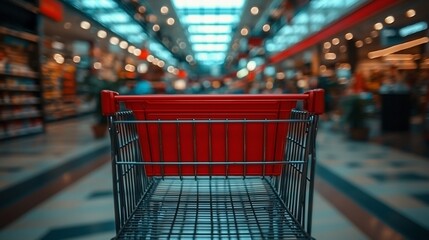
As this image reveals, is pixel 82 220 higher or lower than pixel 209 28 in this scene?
lower

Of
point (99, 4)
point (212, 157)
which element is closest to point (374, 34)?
point (99, 4)

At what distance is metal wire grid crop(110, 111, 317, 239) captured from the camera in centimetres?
120

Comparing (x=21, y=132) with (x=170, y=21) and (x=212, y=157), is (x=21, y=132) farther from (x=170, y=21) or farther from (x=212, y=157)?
(x=170, y=21)

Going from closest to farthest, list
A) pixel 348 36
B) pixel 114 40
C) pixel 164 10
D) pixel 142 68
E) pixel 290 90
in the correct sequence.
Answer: pixel 348 36 < pixel 290 90 < pixel 114 40 < pixel 164 10 < pixel 142 68

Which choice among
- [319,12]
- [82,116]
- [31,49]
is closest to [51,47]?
[82,116]

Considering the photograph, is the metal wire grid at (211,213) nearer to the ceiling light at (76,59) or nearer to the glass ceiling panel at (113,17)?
the glass ceiling panel at (113,17)

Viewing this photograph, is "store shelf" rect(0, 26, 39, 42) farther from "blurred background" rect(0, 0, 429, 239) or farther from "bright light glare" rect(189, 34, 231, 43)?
"bright light glare" rect(189, 34, 231, 43)

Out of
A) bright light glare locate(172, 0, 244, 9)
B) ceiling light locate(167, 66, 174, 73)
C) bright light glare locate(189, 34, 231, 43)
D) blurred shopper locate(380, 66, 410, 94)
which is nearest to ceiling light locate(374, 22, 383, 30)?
blurred shopper locate(380, 66, 410, 94)

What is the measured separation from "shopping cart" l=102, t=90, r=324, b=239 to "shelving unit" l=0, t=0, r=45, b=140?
7596 mm

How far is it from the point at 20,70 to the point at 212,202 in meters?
8.83

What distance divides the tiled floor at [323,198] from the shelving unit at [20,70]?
2.48 m

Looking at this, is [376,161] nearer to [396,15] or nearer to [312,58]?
[396,15]

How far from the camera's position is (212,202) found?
1441mm

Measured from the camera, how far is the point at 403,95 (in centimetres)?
867
